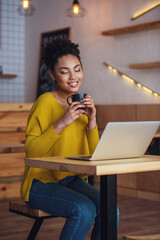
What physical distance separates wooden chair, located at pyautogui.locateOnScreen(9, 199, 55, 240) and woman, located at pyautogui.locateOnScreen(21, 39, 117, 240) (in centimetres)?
3

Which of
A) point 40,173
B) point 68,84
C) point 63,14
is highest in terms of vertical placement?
point 63,14

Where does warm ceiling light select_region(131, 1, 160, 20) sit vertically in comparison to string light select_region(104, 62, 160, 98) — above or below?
above

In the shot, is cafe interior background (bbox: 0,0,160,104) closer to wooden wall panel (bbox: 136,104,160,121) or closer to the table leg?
wooden wall panel (bbox: 136,104,160,121)

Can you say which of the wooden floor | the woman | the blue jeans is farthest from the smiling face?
the wooden floor

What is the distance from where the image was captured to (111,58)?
16.1 ft

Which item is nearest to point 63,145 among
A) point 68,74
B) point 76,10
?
point 68,74

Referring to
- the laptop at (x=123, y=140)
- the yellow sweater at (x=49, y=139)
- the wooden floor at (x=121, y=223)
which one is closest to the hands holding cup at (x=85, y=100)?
the yellow sweater at (x=49, y=139)

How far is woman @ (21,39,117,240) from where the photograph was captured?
5.74ft

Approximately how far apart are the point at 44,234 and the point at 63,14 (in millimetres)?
3422

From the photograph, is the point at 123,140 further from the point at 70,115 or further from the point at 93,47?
the point at 93,47

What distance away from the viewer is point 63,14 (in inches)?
221

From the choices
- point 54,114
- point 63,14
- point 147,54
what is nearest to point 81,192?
point 54,114

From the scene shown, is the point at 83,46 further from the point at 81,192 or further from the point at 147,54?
the point at 81,192

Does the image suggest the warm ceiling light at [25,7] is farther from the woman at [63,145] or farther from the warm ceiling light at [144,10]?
the woman at [63,145]
